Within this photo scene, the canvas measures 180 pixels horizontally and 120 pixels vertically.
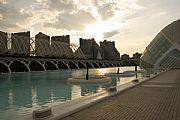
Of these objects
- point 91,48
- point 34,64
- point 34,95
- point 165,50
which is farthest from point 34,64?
point 91,48

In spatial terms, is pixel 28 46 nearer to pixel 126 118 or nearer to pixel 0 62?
pixel 0 62

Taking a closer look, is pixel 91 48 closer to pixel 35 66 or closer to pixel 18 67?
pixel 35 66

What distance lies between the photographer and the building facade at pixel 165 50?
186ft

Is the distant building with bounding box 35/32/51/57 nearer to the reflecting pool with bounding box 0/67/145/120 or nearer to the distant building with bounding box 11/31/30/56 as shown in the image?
the distant building with bounding box 11/31/30/56

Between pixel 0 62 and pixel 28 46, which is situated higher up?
pixel 28 46

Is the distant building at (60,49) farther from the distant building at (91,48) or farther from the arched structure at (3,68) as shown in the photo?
the distant building at (91,48)

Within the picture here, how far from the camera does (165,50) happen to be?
5675cm

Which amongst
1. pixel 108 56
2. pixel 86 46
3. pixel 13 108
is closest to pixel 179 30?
pixel 13 108

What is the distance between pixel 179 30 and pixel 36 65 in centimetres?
4492

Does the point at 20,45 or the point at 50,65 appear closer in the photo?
the point at 50,65

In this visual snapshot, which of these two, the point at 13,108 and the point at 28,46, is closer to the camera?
the point at 13,108

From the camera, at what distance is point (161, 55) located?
189ft

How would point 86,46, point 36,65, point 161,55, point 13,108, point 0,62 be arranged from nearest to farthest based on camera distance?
point 13,108
point 161,55
point 0,62
point 36,65
point 86,46

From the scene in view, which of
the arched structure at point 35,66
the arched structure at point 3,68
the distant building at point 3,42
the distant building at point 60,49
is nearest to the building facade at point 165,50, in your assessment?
the arched structure at point 35,66
